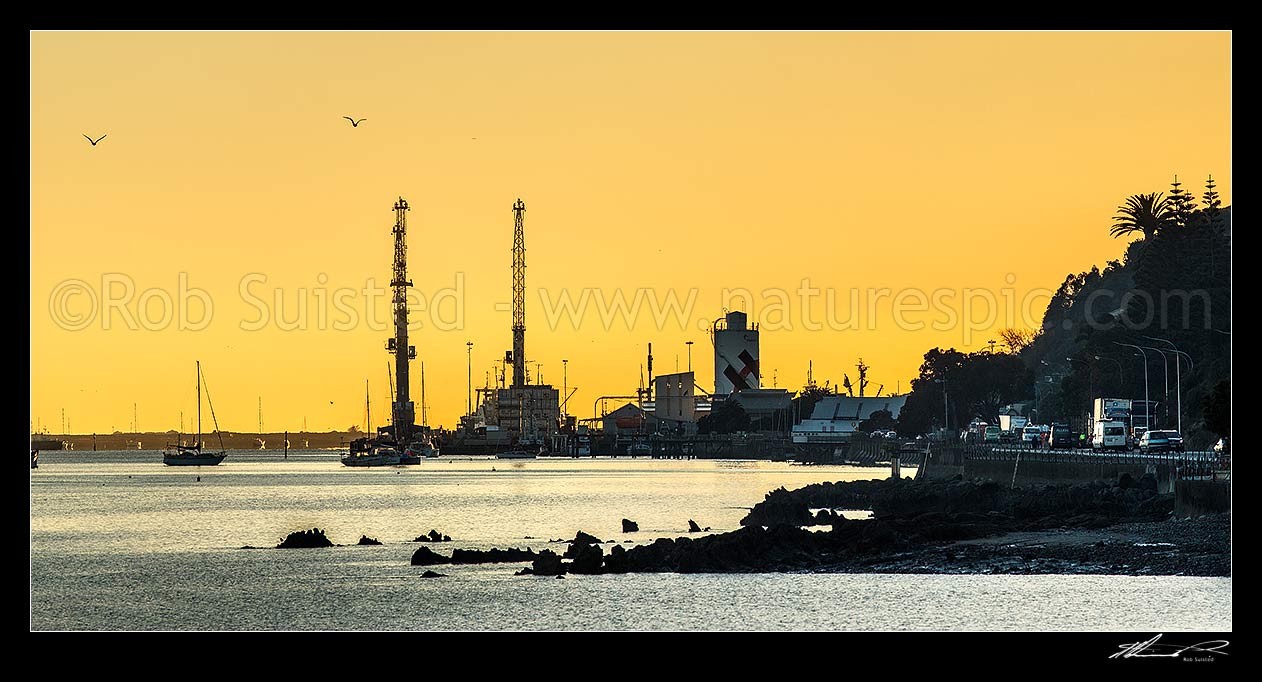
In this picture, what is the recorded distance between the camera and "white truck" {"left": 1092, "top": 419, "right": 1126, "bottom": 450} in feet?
288

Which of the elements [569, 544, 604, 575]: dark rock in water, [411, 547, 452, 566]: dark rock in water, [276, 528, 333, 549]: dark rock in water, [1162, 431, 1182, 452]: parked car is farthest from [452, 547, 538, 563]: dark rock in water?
[1162, 431, 1182, 452]: parked car

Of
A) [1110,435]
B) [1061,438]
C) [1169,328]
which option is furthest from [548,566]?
[1169,328]

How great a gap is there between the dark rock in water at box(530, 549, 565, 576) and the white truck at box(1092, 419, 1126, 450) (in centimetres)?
4415

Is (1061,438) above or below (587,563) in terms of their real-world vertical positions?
above

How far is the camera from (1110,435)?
8944cm

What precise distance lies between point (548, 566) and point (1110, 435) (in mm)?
48005

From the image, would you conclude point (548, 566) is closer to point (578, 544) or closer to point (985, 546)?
point (578, 544)

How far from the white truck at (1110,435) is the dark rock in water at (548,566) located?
145 feet
